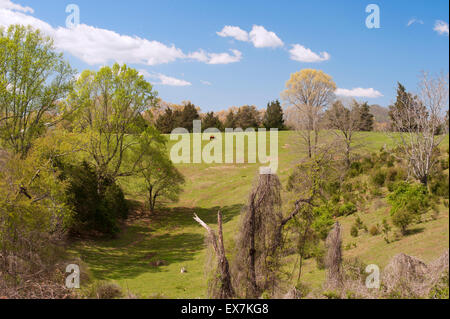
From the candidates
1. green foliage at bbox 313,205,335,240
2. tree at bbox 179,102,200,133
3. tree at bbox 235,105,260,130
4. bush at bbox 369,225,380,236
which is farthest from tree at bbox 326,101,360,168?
tree at bbox 179,102,200,133

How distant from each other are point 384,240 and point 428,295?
8.28 meters

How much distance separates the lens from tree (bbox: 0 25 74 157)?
2184 cm

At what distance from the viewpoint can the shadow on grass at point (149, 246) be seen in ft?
67.2

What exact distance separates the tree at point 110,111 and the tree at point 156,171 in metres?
1.32

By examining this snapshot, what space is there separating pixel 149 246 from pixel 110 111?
13.2 meters

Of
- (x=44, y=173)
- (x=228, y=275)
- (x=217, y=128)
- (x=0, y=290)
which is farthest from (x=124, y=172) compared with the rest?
(x=217, y=128)

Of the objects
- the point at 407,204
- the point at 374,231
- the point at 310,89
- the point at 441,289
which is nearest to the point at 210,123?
the point at 310,89

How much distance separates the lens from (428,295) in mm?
9328

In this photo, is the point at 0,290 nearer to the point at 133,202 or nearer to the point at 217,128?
the point at 133,202

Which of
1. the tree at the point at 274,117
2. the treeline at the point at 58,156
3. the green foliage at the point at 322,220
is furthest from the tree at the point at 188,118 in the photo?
the green foliage at the point at 322,220

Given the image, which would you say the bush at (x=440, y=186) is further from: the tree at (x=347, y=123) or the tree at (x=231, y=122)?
the tree at (x=231, y=122)

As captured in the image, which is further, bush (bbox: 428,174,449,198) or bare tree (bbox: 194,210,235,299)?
bush (bbox: 428,174,449,198)

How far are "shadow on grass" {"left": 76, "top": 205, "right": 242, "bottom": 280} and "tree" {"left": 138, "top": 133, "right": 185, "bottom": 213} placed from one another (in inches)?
106

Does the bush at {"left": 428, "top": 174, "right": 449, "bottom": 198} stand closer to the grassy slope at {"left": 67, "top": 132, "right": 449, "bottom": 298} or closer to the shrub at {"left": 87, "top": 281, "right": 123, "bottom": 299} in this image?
the grassy slope at {"left": 67, "top": 132, "right": 449, "bottom": 298}
